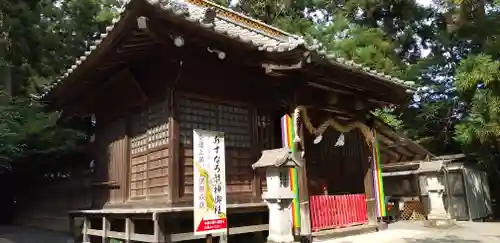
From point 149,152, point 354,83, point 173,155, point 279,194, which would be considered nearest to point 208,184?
point 279,194

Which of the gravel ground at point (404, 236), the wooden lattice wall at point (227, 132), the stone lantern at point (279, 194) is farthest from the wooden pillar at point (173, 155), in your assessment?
the gravel ground at point (404, 236)

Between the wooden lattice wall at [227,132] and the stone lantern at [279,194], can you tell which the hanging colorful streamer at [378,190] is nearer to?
the wooden lattice wall at [227,132]

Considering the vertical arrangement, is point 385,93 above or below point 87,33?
below

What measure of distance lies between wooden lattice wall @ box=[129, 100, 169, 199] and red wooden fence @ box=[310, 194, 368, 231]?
337 cm

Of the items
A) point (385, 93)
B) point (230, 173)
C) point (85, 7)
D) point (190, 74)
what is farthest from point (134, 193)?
point (85, 7)

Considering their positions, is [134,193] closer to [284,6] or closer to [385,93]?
[385,93]

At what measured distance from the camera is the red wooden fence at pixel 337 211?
9055 mm

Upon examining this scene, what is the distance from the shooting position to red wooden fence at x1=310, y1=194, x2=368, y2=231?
29.7 feet

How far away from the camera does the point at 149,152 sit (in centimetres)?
863

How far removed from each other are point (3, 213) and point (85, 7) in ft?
29.2

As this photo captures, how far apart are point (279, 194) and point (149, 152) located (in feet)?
10.5

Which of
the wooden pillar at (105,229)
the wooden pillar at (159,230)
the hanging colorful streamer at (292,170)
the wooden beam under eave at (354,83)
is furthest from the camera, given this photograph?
the wooden pillar at (105,229)

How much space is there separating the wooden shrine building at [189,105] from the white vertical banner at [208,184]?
2.64ft

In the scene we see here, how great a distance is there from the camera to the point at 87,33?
53.7 feet
